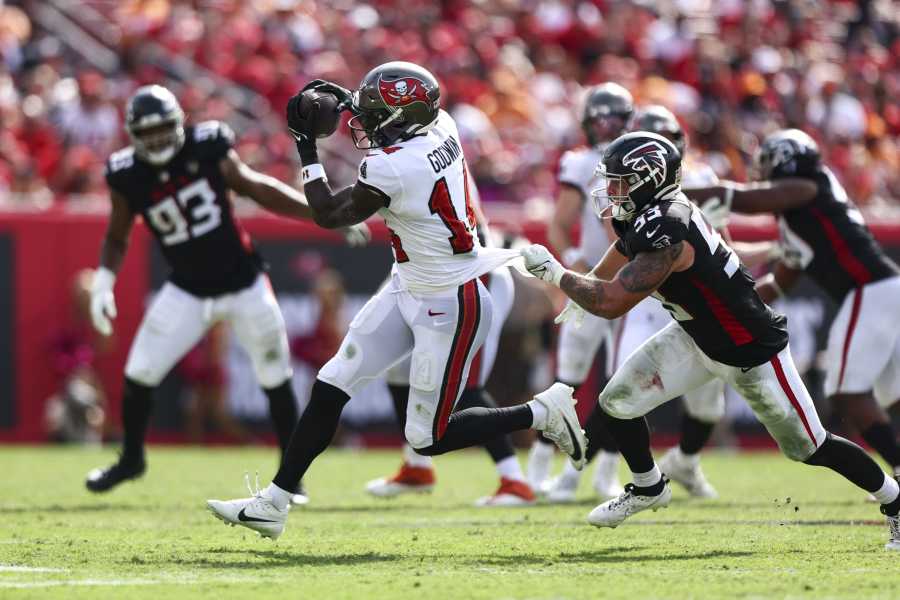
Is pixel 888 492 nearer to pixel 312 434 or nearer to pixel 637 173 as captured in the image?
pixel 637 173


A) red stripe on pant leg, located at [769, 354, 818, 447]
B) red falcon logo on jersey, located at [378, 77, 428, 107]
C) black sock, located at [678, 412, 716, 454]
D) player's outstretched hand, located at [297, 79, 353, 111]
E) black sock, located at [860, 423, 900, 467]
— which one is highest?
red falcon logo on jersey, located at [378, 77, 428, 107]

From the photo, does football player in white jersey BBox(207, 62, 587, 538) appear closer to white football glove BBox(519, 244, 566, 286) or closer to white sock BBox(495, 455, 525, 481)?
white football glove BBox(519, 244, 566, 286)

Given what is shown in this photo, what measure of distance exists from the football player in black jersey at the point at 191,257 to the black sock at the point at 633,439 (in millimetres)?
2356

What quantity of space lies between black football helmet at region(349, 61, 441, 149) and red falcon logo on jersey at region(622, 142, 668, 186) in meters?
0.82

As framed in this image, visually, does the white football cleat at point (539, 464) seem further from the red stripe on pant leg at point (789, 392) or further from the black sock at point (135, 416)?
the red stripe on pant leg at point (789, 392)

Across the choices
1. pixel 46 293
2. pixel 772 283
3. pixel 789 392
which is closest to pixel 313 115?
pixel 789 392

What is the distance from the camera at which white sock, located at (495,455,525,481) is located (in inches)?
307

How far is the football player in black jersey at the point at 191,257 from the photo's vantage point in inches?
306

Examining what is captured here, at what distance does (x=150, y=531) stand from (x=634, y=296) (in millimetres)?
2546

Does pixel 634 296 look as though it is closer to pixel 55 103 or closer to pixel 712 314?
pixel 712 314

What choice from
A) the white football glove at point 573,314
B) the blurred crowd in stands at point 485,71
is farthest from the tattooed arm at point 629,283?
the blurred crowd in stands at point 485,71

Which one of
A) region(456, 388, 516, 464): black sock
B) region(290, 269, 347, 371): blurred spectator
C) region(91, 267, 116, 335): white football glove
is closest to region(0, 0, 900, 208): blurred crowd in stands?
region(290, 269, 347, 371): blurred spectator

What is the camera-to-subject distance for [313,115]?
5.92 m

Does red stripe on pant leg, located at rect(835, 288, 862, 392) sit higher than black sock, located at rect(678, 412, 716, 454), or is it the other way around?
red stripe on pant leg, located at rect(835, 288, 862, 392)
